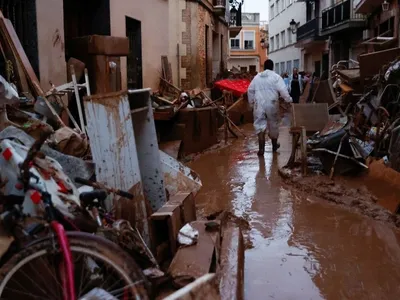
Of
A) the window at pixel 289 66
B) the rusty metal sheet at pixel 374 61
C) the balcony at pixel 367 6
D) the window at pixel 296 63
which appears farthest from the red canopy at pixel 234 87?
the window at pixel 289 66

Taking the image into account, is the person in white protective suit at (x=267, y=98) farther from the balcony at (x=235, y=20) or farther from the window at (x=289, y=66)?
the window at (x=289, y=66)

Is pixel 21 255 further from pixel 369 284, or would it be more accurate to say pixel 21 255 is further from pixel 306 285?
pixel 369 284

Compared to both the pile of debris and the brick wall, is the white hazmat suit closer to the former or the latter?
the pile of debris

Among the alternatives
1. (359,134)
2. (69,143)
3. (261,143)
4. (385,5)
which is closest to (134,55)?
(261,143)

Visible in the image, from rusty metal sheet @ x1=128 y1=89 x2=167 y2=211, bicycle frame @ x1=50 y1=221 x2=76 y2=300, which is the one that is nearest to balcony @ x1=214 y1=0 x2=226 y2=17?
rusty metal sheet @ x1=128 y1=89 x2=167 y2=211

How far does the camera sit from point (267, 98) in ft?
31.0

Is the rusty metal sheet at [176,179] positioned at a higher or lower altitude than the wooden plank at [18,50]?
lower

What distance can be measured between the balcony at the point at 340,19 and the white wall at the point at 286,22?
26.6 ft

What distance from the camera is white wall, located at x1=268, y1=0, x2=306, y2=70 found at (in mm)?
35781

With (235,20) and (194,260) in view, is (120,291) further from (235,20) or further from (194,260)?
(235,20)

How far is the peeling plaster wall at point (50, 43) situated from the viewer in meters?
7.07

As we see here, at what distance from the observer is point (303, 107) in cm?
873

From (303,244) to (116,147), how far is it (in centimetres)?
209

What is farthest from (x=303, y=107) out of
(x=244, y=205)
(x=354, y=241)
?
(x=354, y=241)
